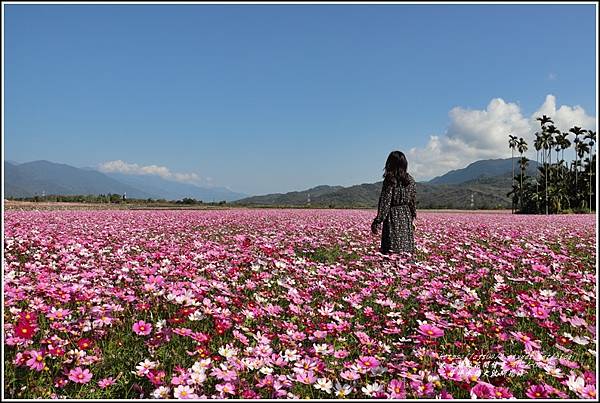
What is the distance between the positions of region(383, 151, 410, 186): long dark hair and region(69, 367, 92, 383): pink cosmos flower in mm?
6511

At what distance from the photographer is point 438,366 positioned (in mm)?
2908

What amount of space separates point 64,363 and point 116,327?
29.9 inches

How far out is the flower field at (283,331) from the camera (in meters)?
2.67

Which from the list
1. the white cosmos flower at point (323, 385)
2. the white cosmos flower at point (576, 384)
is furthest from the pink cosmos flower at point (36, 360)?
the white cosmos flower at point (576, 384)

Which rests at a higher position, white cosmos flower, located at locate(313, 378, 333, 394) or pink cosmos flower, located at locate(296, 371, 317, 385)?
pink cosmos flower, located at locate(296, 371, 317, 385)

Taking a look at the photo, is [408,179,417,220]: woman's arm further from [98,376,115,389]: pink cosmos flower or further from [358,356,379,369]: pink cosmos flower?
[98,376,115,389]: pink cosmos flower

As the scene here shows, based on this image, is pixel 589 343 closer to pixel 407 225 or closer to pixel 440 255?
pixel 440 255

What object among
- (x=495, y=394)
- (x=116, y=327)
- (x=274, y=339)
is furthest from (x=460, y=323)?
(x=116, y=327)

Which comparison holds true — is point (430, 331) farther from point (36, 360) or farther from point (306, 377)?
point (36, 360)

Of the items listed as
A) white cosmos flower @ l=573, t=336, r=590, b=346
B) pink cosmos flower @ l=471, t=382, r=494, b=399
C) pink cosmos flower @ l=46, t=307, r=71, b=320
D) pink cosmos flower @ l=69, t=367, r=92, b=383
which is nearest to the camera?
pink cosmos flower @ l=471, t=382, r=494, b=399

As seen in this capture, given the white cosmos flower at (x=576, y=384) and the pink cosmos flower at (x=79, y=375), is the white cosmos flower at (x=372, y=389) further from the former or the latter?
the pink cosmos flower at (x=79, y=375)

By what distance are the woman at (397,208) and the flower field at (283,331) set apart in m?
1.58

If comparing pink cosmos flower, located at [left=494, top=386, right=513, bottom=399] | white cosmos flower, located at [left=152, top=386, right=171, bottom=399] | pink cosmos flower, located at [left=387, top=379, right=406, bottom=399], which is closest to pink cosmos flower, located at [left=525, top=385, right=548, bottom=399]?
pink cosmos flower, located at [left=494, top=386, right=513, bottom=399]

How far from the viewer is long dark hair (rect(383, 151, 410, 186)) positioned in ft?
26.9
